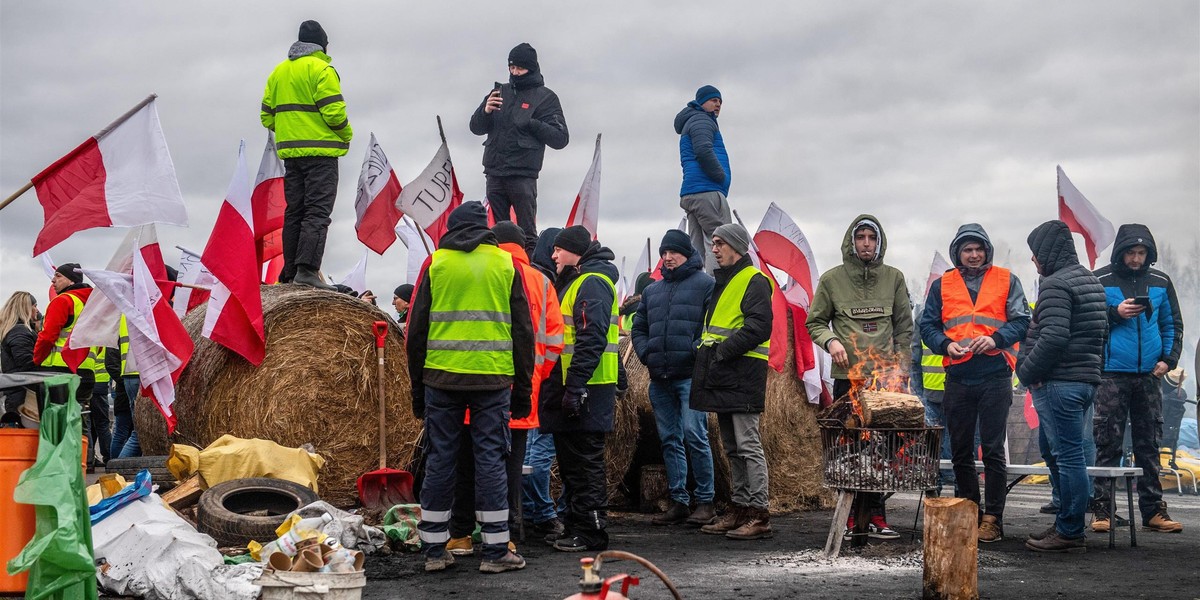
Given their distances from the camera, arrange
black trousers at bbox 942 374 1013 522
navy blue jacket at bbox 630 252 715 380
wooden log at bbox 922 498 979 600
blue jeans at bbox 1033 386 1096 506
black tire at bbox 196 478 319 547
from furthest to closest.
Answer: navy blue jacket at bbox 630 252 715 380 → blue jeans at bbox 1033 386 1096 506 → black trousers at bbox 942 374 1013 522 → black tire at bbox 196 478 319 547 → wooden log at bbox 922 498 979 600

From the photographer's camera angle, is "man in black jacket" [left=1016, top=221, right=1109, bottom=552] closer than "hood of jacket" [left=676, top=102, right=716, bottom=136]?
Yes

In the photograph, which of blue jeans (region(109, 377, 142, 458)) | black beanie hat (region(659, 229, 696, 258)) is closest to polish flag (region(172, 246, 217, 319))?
blue jeans (region(109, 377, 142, 458))

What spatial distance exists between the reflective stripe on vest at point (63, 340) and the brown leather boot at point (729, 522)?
19.7 ft

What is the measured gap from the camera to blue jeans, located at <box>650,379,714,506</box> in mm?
9703

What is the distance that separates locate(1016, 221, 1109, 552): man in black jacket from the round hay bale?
502 cm

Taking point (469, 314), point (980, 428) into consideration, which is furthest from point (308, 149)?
point (980, 428)

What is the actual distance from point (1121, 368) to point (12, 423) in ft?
27.6

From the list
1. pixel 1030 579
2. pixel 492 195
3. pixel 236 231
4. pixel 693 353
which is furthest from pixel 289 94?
pixel 1030 579

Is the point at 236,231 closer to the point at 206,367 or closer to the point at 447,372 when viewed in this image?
the point at 206,367

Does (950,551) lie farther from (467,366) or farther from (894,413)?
(467,366)

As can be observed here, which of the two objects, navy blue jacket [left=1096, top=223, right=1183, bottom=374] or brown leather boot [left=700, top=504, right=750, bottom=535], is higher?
navy blue jacket [left=1096, top=223, right=1183, bottom=374]

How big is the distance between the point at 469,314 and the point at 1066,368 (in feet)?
14.4

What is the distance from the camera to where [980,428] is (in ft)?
28.4

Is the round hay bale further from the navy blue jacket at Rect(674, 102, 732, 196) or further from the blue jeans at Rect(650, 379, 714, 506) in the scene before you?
the navy blue jacket at Rect(674, 102, 732, 196)
